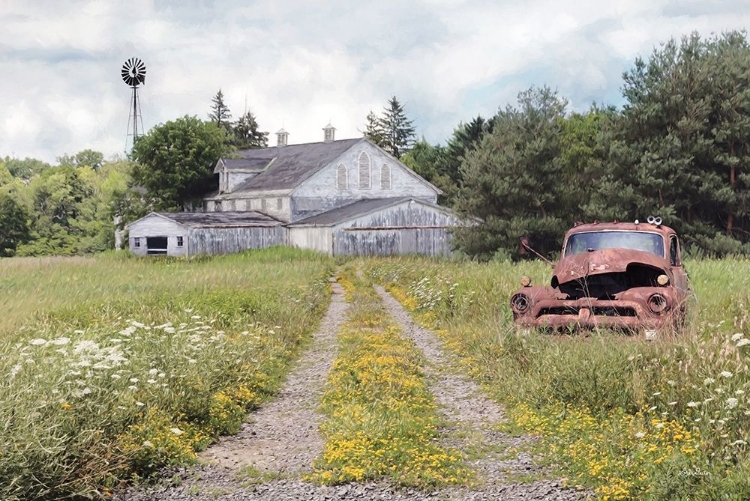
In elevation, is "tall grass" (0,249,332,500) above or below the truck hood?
below

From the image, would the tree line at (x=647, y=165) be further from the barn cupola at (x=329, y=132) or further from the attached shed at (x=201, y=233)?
the barn cupola at (x=329, y=132)

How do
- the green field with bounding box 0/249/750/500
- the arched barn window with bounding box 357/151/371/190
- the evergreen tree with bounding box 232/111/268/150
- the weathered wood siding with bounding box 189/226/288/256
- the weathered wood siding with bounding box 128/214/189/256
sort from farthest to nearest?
the evergreen tree with bounding box 232/111/268/150, the arched barn window with bounding box 357/151/371/190, the weathered wood siding with bounding box 128/214/189/256, the weathered wood siding with bounding box 189/226/288/256, the green field with bounding box 0/249/750/500

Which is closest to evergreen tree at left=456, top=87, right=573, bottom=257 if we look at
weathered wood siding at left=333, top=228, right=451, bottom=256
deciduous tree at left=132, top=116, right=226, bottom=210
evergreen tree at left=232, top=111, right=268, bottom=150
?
weathered wood siding at left=333, top=228, right=451, bottom=256

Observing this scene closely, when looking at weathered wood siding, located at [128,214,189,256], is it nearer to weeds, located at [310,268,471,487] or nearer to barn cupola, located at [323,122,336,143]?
barn cupola, located at [323,122,336,143]

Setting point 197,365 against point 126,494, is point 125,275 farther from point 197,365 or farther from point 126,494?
point 126,494

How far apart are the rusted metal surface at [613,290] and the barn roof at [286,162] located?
37.9 m

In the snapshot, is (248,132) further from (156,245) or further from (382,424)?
(382,424)

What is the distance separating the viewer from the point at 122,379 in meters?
8.34

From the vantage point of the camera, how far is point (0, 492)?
587 centimetres

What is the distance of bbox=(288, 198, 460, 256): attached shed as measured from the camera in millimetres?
44062

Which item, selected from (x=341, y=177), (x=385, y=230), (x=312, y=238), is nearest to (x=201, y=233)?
(x=312, y=238)

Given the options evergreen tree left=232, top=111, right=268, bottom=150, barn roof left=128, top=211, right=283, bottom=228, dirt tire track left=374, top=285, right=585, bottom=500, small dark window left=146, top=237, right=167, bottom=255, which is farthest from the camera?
evergreen tree left=232, top=111, right=268, bottom=150

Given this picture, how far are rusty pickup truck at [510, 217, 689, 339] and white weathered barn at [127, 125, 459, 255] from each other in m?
26.3

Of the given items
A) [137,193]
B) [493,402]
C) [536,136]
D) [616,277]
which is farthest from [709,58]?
[137,193]
